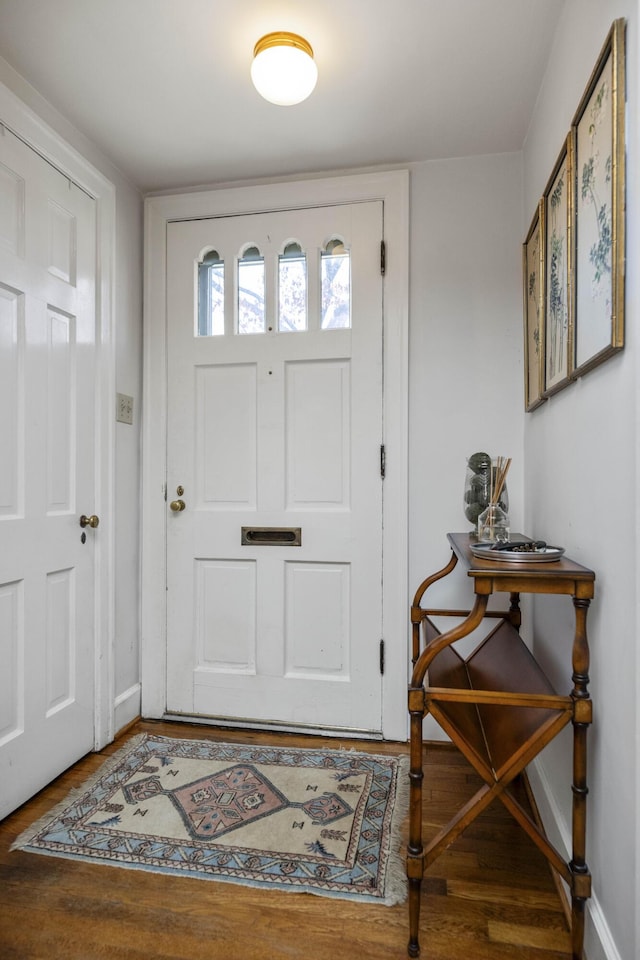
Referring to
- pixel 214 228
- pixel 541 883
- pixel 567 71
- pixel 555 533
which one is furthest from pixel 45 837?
pixel 567 71

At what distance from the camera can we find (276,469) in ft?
7.65

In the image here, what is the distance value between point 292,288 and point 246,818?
1950mm

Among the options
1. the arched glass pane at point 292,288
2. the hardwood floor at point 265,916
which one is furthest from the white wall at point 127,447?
the hardwood floor at point 265,916

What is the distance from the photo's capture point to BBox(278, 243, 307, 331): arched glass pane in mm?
2330

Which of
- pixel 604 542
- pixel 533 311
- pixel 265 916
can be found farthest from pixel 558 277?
pixel 265 916

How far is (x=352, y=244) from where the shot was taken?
7.46 ft

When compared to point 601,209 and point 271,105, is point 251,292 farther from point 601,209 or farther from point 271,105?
point 601,209

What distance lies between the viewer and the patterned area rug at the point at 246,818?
4.88 ft

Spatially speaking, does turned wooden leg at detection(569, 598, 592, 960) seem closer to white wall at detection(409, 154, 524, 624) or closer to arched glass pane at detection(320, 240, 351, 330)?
white wall at detection(409, 154, 524, 624)

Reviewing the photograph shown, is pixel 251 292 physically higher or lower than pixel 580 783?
higher

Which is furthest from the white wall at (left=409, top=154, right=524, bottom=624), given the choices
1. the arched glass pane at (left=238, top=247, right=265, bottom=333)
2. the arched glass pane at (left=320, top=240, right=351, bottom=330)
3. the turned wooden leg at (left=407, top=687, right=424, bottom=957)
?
the turned wooden leg at (left=407, top=687, right=424, bottom=957)

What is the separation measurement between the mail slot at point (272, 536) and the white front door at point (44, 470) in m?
0.60

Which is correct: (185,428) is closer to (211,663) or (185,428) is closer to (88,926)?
(211,663)

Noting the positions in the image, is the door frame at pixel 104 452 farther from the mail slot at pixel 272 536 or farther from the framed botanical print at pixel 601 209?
the framed botanical print at pixel 601 209
